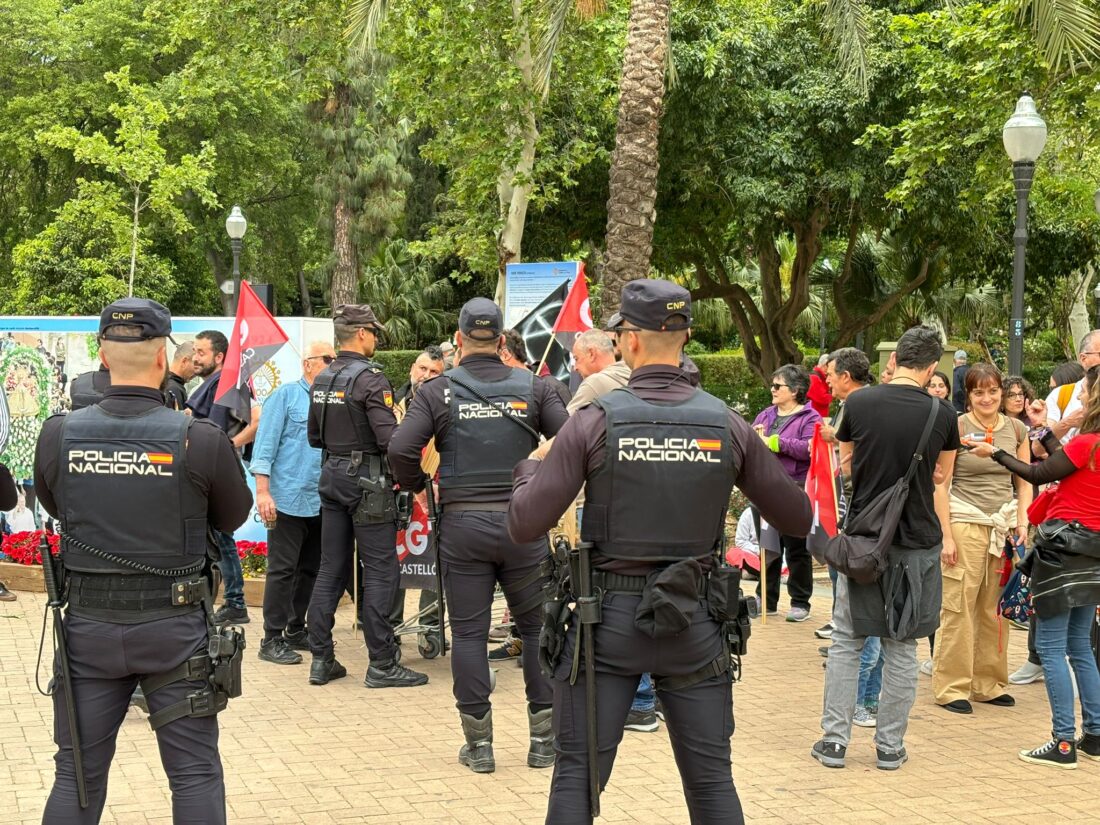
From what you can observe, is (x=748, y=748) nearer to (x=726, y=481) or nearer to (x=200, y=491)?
(x=726, y=481)

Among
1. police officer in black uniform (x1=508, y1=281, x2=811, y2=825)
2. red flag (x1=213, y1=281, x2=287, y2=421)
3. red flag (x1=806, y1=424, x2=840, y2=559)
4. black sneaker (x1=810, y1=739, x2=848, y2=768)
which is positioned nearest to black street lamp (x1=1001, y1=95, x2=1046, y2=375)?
red flag (x1=806, y1=424, x2=840, y2=559)

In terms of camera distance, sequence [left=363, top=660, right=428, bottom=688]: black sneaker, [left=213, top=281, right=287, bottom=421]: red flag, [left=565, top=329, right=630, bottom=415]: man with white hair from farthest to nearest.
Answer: [left=213, top=281, right=287, bottom=421]: red flag, [left=363, top=660, right=428, bottom=688]: black sneaker, [left=565, top=329, right=630, bottom=415]: man with white hair

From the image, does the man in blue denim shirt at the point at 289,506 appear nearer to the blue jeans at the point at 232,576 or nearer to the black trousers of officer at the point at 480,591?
the blue jeans at the point at 232,576

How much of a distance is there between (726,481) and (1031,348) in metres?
42.1

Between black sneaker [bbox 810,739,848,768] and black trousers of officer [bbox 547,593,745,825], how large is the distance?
221 cm

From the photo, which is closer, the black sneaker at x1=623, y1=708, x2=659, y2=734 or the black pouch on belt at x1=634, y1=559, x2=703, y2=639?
the black pouch on belt at x1=634, y1=559, x2=703, y2=639

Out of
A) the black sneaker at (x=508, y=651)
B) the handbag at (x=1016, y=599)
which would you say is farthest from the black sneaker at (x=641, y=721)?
the handbag at (x=1016, y=599)

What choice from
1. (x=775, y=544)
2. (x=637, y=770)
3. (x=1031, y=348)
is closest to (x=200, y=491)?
(x=637, y=770)

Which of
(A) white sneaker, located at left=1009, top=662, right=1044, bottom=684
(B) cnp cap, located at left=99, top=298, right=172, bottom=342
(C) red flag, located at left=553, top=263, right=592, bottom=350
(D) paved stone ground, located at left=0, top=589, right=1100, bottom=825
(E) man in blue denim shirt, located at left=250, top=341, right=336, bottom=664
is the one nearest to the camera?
(B) cnp cap, located at left=99, top=298, right=172, bottom=342

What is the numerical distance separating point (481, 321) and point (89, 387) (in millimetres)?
2237

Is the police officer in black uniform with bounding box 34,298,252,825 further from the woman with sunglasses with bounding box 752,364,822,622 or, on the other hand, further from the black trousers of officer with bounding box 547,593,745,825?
the woman with sunglasses with bounding box 752,364,822,622

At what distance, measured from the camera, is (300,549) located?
8164 mm

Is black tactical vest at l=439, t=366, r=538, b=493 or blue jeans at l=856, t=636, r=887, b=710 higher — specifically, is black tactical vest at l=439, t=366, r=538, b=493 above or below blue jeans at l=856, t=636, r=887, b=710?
above

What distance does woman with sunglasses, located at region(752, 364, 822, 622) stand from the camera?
910cm
